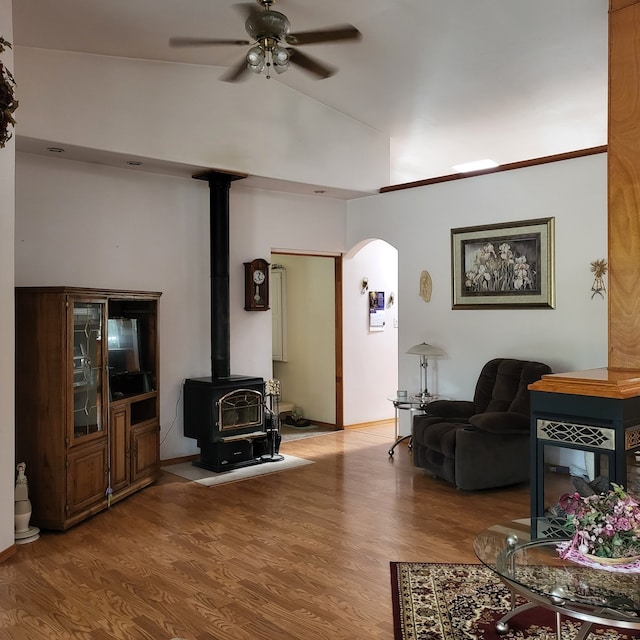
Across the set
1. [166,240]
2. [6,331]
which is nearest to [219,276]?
[166,240]

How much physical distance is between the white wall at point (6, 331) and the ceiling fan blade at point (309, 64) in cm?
172

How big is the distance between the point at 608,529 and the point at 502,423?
2.76m

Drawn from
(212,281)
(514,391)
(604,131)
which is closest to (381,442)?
(514,391)

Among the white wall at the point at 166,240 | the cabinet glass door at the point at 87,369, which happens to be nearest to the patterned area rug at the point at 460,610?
the cabinet glass door at the point at 87,369

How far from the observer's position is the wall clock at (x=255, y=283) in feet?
22.1

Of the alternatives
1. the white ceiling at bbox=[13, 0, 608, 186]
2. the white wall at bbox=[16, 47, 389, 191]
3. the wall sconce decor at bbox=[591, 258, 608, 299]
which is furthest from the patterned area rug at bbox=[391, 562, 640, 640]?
the white wall at bbox=[16, 47, 389, 191]

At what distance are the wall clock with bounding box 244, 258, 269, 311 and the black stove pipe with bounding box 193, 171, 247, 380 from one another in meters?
0.56

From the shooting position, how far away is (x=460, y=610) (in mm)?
3070

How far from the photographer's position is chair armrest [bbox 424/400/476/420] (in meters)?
5.86

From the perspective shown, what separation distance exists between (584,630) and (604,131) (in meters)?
5.49

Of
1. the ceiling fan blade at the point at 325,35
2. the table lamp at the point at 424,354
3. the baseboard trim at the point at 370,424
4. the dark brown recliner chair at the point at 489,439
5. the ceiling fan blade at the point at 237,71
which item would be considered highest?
the ceiling fan blade at the point at 325,35

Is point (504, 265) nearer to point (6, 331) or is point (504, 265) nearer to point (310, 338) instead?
point (310, 338)

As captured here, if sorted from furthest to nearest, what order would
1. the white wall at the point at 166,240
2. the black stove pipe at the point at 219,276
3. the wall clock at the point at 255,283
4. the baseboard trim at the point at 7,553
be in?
1. the wall clock at the point at 255,283
2. the black stove pipe at the point at 219,276
3. the white wall at the point at 166,240
4. the baseboard trim at the point at 7,553

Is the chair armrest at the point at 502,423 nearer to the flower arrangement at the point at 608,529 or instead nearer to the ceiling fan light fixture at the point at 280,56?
the flower arrangement at the point at 608,529
